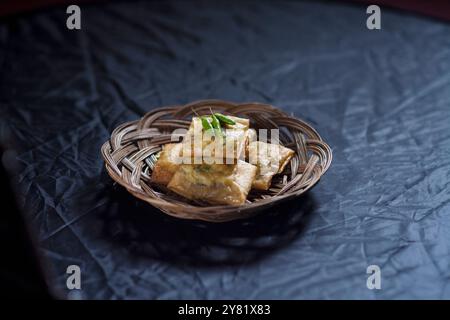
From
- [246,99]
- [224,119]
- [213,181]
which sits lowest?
[213,181]

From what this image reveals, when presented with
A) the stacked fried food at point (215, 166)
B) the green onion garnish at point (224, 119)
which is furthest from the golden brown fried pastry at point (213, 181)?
the green onion garnish at point (224, 119)

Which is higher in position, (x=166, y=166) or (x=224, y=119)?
(x=224, y=119)

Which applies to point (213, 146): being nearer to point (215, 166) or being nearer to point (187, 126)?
point (215, 166)

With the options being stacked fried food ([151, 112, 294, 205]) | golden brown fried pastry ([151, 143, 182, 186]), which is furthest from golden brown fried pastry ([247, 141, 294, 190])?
golden brown fried pastry ([151, 143, 182, 186])

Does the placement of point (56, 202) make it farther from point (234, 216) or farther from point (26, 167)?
point (234, 216)

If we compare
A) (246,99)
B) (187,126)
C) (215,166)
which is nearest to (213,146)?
(215,166)

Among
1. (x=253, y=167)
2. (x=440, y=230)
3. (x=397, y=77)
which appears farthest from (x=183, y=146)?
(x=397, y=77)

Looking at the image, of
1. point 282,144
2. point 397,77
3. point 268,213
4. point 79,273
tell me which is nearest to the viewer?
point 79,273
